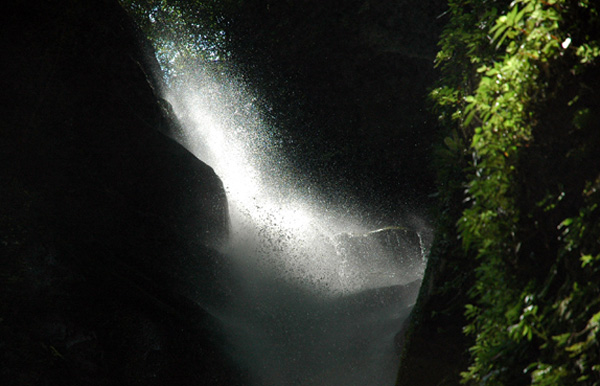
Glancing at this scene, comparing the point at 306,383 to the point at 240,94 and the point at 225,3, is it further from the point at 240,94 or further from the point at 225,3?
the point at 225,3

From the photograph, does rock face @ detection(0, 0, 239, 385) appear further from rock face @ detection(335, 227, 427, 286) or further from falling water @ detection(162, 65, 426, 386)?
rock face @ detection(335, 227, 427, 286)

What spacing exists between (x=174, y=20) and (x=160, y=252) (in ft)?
51.8

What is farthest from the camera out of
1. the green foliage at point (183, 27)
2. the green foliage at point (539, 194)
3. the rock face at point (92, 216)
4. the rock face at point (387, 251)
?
the green foliage at point (183, 27)

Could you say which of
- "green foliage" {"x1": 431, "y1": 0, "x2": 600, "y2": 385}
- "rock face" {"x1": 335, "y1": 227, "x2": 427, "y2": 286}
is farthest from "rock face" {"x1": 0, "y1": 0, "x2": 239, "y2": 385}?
"green foliage" {"x1": 431, "y1": 0, "x2": 600, "y2": 385}

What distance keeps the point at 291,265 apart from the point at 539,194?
11.4m

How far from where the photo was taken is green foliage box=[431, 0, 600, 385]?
107 inches

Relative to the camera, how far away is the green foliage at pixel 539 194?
272 centimetres

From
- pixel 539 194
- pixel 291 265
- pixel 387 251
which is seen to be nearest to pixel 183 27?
pixel 291 265

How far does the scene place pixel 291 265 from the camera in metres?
14.1

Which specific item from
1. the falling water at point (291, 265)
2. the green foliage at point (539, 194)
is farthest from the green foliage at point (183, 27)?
the green foliage at point (539, 194)

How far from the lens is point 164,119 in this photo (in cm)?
1334

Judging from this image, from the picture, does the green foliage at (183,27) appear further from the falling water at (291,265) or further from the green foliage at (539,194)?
the green foliage at (539,194)

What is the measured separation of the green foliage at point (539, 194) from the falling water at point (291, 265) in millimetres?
6182

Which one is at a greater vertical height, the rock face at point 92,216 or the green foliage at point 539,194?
the rock face at point 92,216
